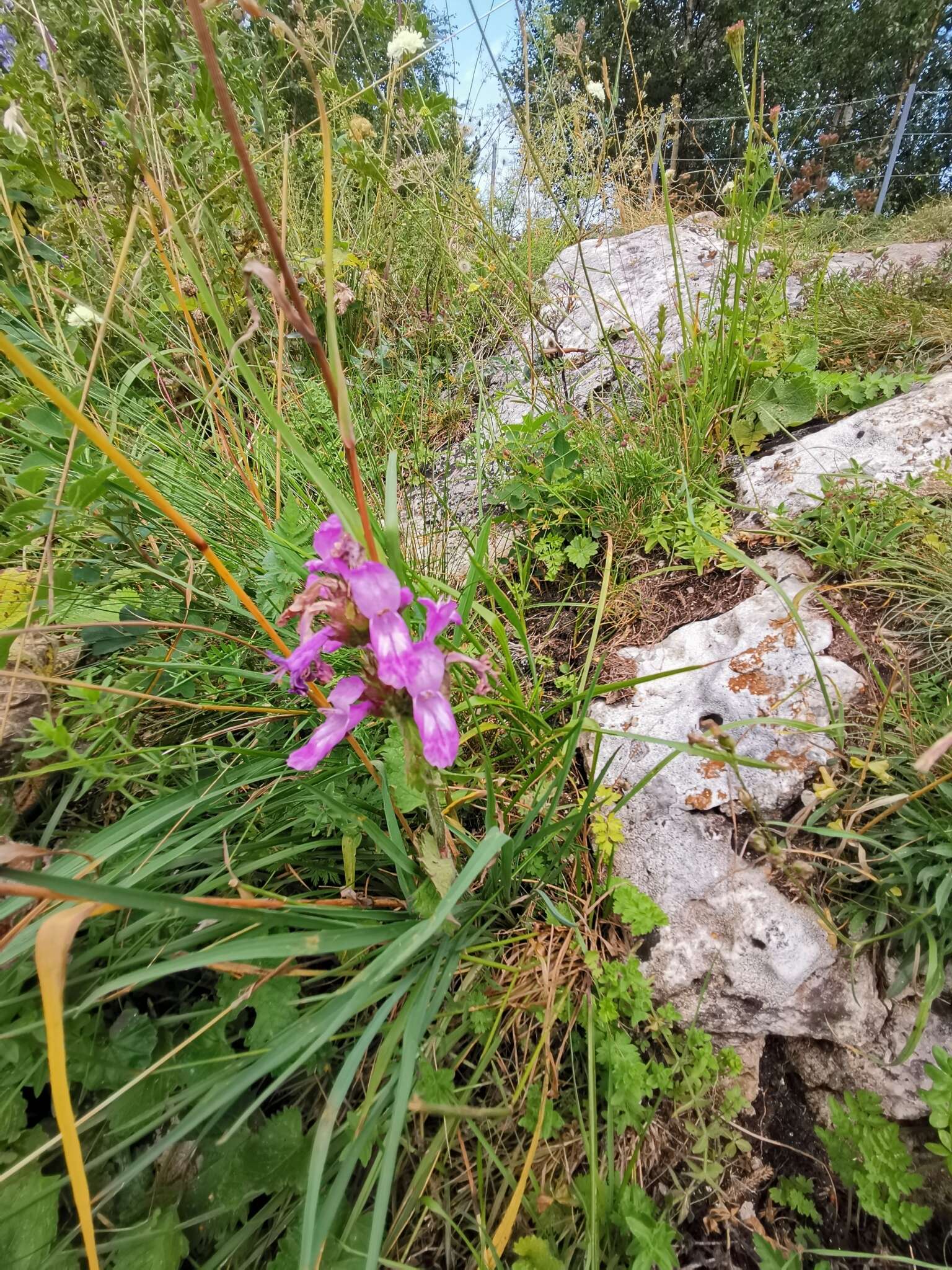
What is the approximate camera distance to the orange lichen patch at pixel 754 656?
1.60 meters

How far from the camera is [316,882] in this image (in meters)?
1.38

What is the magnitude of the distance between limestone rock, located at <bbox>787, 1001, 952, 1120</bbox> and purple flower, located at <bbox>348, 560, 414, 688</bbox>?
128 centimetres

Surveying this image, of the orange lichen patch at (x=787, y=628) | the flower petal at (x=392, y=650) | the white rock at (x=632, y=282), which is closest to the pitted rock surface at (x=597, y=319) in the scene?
the white rock at (x=632, y=282)

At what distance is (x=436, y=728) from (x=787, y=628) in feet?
4.18

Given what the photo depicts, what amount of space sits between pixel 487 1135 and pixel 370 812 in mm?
688

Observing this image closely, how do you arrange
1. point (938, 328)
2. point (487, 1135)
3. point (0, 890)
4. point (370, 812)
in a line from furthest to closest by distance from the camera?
point (938, 328) < point (370, 812) < point (487, 1135) < point (0, 890)

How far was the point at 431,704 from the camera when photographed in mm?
768

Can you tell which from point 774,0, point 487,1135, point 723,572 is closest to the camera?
point 487,1135

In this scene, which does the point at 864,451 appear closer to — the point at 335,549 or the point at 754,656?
the point at 754,656

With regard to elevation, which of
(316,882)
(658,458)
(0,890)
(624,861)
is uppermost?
(0,890)

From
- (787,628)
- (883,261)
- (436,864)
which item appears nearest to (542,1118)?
(436,864)

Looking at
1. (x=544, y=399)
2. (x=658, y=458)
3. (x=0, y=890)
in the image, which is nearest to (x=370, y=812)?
(x=0, y=890)

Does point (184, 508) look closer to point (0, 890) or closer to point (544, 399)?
point (0, 890)

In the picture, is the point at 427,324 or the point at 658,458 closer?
→ the point at 658,458
